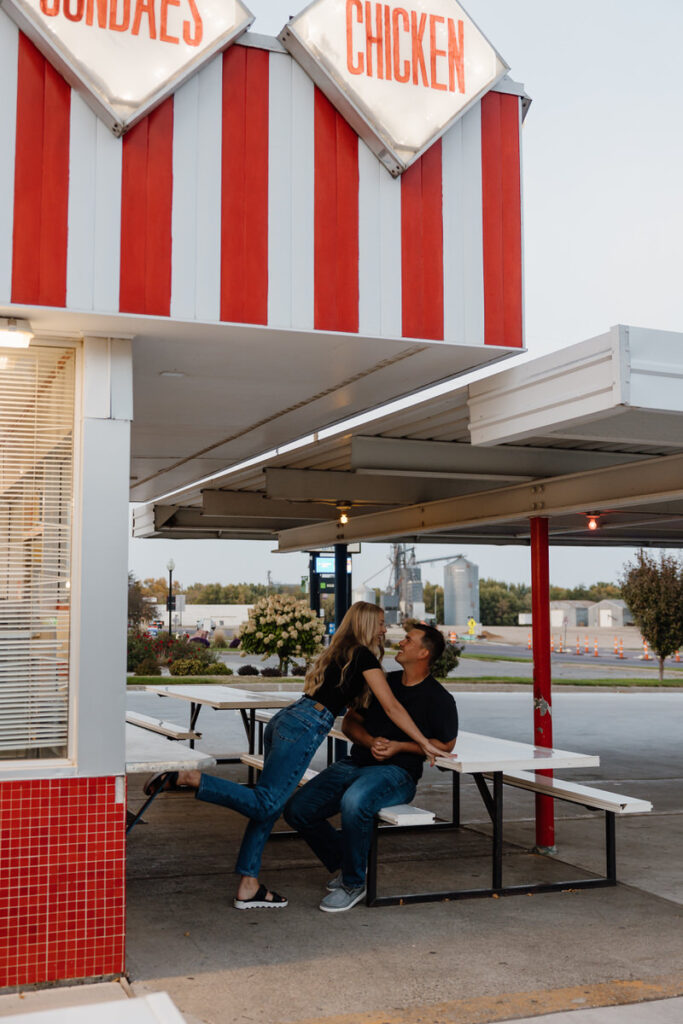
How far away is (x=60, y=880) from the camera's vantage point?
421 centimetres

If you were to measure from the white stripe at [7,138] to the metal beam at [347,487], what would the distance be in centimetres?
431

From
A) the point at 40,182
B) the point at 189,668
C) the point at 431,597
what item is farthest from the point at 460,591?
the point at 40,182

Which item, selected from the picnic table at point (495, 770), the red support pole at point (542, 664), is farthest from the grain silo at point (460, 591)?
the picnic table at point (495, 770)

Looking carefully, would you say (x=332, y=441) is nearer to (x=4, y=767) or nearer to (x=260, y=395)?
(x=260, y=395)

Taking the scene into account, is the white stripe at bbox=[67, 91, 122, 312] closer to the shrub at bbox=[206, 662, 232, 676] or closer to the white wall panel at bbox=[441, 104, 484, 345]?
the white wall panel at bbox=[441, 104, 484, 345]

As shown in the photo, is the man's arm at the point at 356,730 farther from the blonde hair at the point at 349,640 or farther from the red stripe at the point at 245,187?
the red stripe at the point at 245,187

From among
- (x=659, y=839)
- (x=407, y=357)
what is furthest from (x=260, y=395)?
(x=659, y=839)

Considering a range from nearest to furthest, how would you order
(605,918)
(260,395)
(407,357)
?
(407,357)
(605,918)
(260,395)

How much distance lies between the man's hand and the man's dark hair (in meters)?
0.51

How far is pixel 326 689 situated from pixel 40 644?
1.69m

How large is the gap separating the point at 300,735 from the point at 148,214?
Result: 271cm

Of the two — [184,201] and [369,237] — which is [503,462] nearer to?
[369,237]

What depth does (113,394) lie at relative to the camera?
4480 millimetres

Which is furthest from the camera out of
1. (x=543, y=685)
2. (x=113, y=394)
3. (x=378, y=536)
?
(x=378, y=536)
